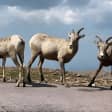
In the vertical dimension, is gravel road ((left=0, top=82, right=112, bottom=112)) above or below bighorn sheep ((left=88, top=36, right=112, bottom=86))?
below

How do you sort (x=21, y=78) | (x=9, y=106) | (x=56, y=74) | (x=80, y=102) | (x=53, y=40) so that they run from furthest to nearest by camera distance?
1. (x=56, y=74)
2. (x=53, y=40)
3. (x=21, y=78)
4. (x=80, y=102)
5. (x=9, y=106)

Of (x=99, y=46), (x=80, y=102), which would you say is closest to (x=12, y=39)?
(x=99, y=46)

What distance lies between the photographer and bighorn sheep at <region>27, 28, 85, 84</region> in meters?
23.2

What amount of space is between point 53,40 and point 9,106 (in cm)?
774

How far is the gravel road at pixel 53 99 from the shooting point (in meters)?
17.8

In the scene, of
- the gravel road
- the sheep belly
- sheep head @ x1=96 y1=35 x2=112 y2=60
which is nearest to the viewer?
the gravel road

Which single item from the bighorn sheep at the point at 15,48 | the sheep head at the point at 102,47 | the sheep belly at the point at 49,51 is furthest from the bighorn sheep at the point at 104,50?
the bighorn sheep at the point at 15,48

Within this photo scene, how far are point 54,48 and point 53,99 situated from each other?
5.46 meters

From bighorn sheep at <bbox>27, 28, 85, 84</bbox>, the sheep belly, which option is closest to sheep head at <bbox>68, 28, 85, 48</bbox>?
bighorn sheep at <bbox>27, 28, 85, 84</bbox>

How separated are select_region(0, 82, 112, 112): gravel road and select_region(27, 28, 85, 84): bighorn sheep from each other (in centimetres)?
153

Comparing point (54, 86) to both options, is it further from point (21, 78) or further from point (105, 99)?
point (105, 99)

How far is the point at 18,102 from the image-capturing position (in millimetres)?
18547

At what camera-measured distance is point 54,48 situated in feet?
80.4

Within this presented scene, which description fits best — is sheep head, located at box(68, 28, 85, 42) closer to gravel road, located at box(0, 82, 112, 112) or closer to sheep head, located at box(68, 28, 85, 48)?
sheep head, located at box(68, 28, 85, 48)
